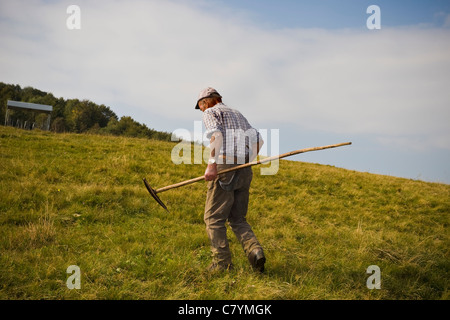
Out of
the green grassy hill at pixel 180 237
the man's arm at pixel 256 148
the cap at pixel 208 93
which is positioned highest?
the cap at pixel 208 93

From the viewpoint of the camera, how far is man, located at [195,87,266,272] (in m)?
4.32

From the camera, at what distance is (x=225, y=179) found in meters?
4.40

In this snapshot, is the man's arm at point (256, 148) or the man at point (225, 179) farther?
the man's arm at point (256, 148)

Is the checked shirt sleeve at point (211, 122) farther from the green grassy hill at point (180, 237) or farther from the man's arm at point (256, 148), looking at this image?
the green grassy hill at point (180, 237)

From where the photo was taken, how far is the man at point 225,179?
14.2ft

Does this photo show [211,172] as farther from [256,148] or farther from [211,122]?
[256,148]

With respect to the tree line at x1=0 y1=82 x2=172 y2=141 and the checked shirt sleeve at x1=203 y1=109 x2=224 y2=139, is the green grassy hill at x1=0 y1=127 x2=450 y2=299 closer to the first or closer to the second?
the checked shirt sleeve at x1=203 y1=109 x2=224 y2=139

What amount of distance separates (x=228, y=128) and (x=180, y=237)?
2.58 meters

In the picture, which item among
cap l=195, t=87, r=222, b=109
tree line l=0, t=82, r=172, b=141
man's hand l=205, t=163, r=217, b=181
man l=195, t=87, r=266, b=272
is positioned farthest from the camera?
tree line l=0, t=82, r=172, b=141

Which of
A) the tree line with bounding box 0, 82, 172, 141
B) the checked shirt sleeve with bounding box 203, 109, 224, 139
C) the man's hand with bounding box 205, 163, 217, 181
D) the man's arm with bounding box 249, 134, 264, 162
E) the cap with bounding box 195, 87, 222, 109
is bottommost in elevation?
the man's hand with bounding box 205, 163, 217, 181

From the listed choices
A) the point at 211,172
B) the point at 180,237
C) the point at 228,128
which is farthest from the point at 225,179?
the point at 180,237

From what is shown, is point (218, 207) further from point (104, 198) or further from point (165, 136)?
point (165, 136)

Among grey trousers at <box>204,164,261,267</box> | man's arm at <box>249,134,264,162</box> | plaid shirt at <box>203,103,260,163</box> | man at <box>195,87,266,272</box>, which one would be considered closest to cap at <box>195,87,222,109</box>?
man at <box>195,87,266,272</box>

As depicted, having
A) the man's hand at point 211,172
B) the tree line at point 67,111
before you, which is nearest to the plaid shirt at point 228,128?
the man's hand at point 211,172
